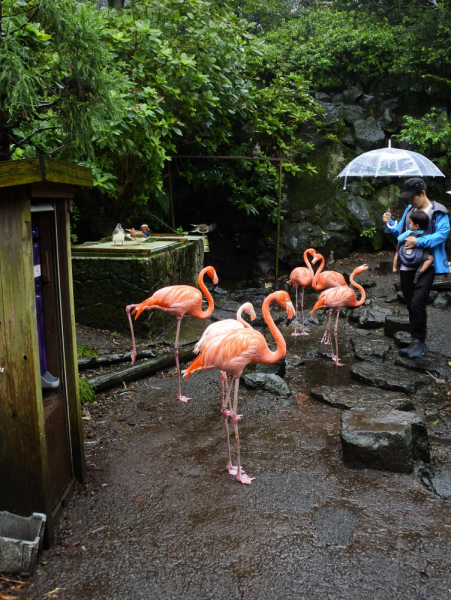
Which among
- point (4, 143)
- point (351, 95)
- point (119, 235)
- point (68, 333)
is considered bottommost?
point (68, 333)

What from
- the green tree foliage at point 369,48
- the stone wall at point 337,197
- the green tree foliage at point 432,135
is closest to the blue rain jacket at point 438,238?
the stone wall at point 337,197

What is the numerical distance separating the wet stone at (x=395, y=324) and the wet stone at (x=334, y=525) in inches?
169

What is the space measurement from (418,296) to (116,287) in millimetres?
3627

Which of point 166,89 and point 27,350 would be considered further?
point 166,89

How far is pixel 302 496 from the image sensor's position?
3080mm

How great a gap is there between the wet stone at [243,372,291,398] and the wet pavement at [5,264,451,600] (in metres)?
0.40

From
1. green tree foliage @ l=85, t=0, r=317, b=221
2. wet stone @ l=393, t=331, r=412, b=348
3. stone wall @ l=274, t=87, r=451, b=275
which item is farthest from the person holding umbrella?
stone wall @ l=274, t=87, r=451, b=275

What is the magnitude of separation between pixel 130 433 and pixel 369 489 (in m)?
1.93

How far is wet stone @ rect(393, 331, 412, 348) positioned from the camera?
6266mm

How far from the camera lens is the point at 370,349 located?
247 inches

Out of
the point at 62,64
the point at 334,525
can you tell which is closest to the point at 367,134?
the point at 62,64

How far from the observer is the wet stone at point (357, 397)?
171 inches

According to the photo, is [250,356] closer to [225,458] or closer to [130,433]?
[225,458]

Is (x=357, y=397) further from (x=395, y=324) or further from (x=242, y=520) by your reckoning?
(x=395, y=324)
